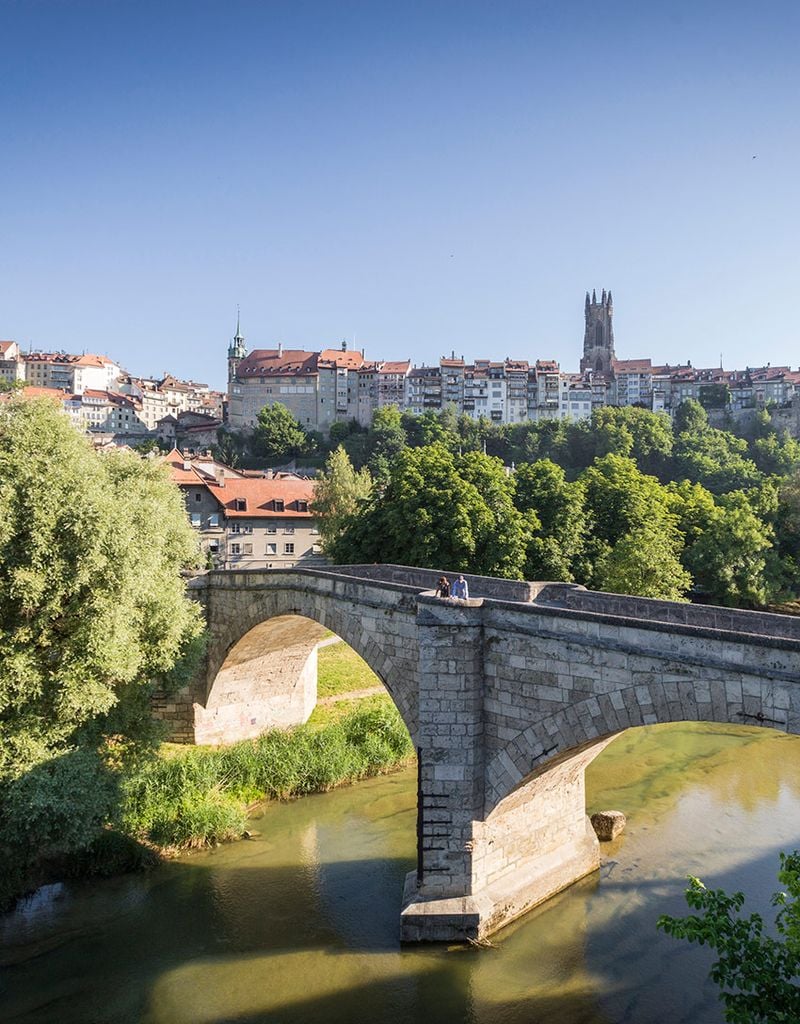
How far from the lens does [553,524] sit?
3478 cm

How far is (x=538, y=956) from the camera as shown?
1447 centimetres

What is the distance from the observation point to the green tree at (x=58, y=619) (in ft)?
51.8

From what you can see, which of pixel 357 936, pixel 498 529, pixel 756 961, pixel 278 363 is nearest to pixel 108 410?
pixel 278 363

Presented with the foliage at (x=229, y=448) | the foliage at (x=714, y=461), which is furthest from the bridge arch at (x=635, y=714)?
the foliage at (x=229, y=448)

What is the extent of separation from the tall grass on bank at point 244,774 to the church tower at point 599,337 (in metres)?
117

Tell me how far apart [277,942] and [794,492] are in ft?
138

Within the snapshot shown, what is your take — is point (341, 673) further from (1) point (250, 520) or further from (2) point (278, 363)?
(2) point (278, 363)

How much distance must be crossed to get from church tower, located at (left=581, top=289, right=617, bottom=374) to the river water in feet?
393

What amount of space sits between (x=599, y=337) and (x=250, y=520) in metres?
101

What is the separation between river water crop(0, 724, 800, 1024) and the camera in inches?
523

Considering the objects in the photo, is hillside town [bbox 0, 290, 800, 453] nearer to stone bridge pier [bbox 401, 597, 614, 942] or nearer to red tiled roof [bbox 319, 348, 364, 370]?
red tiled roof [bbox 319, 348, 364, 370]

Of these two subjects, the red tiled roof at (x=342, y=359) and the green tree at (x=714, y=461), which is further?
the red tiled roof at (x=342, y=359)

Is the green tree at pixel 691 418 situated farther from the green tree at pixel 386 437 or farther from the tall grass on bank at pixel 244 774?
the tall grass on bank at pixel 244 774

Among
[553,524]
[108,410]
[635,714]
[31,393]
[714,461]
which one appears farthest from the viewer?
[108,410]
